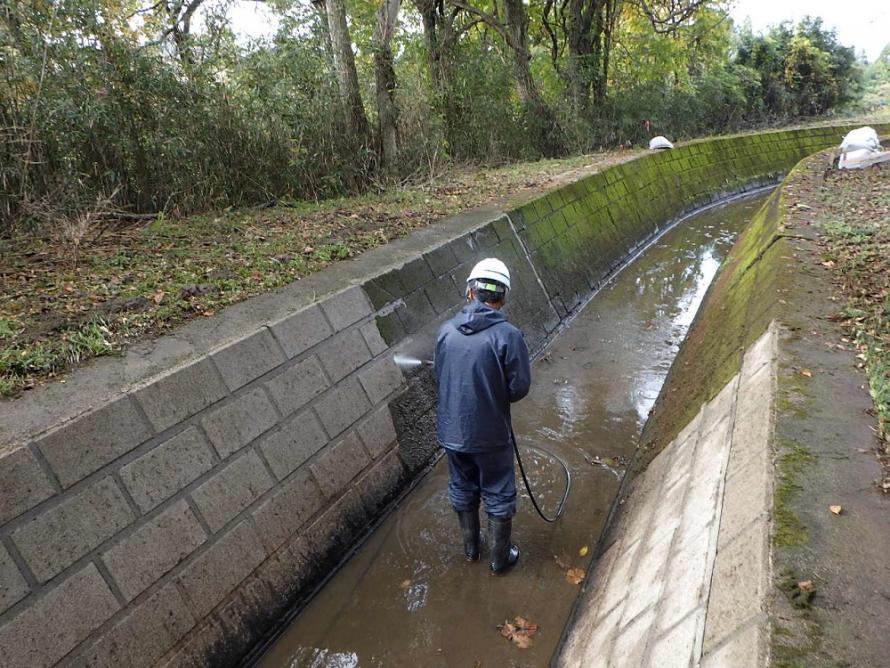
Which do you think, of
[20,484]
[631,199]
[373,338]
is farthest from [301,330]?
[631,199]

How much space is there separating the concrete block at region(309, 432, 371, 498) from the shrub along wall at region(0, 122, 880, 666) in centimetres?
1

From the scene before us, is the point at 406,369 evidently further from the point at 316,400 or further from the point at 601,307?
the point at 601,307

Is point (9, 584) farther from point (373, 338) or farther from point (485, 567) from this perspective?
point (373, 338)

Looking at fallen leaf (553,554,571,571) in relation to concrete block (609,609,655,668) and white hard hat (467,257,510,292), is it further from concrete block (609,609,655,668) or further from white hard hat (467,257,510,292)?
white hard hat (467,257,510,292)

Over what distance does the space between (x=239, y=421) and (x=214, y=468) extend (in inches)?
12.9

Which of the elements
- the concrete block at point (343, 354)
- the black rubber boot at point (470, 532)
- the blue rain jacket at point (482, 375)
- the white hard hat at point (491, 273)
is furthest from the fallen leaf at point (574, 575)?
the concrete block at point (343, 354)

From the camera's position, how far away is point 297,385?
4.03 meters

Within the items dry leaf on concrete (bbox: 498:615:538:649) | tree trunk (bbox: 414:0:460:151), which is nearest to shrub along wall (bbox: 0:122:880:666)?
dry leaf on concrete (bbox: 498:615:538:649)

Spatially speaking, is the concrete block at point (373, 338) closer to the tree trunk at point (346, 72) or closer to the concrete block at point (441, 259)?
the concrete block at point (441, 259)

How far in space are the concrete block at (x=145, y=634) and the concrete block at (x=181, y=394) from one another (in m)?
0.89

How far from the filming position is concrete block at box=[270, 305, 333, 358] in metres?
4.03

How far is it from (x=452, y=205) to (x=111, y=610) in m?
6.91

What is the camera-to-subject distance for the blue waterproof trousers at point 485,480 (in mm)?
3672

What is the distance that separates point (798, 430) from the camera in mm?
2799
